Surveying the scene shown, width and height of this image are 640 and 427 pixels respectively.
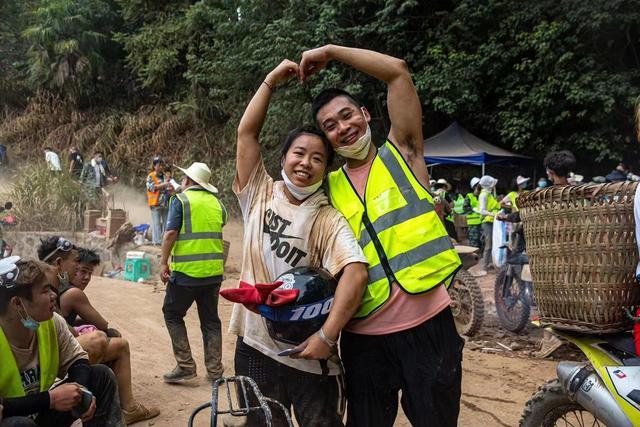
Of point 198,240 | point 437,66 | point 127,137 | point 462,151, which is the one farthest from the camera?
point 127,137

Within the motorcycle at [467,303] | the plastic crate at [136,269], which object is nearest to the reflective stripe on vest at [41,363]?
the motorcycle at [467,303]

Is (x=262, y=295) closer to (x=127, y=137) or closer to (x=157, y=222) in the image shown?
(x=157, y=222)

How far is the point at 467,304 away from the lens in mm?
6664

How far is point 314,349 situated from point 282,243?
0.45 meters

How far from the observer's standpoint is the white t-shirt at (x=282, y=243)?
88.3 inches

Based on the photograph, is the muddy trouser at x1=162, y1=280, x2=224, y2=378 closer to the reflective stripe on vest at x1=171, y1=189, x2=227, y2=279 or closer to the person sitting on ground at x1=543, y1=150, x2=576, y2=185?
the reflective stripe on vest at x1=171, y1=189, x2=227, y2=279

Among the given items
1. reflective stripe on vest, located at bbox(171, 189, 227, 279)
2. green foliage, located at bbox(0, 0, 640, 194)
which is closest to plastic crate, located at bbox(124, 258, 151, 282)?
green foliage, located at bbox(0, 0, 640, 194)

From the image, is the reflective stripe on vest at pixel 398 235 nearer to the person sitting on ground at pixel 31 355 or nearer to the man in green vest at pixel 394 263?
the man in green vest at pixel 394 263

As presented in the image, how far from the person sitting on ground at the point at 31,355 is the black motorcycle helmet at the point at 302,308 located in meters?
1.31

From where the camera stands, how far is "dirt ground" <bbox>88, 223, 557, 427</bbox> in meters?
4.34

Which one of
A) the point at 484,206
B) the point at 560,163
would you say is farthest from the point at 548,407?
the point at 484,206

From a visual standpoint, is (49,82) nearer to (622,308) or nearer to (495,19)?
(495,19)

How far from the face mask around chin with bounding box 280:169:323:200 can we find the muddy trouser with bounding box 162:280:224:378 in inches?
114

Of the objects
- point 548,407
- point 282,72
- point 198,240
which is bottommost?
point 548,407
